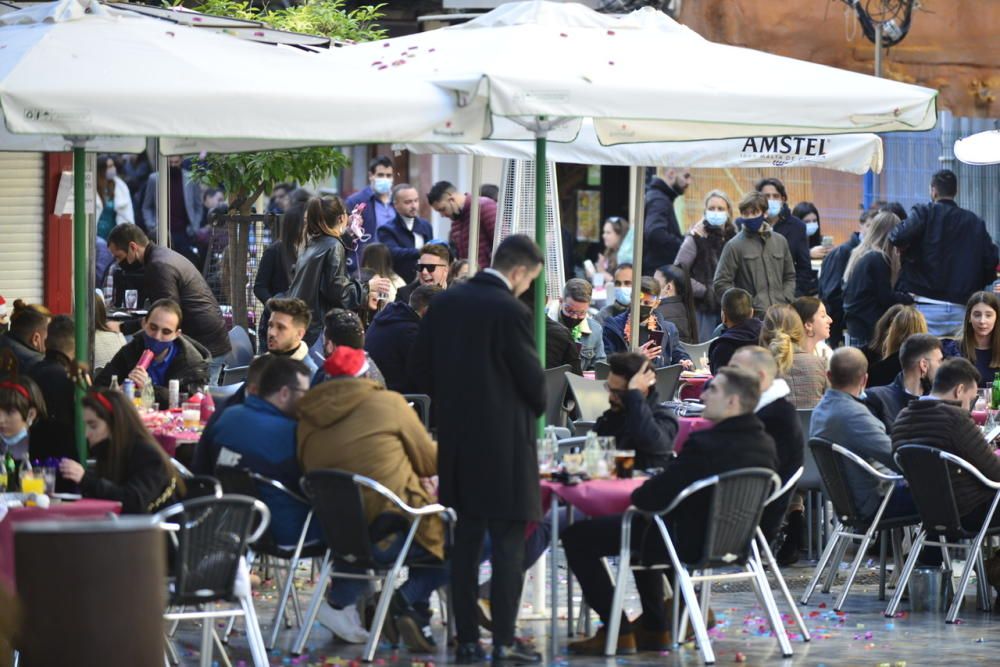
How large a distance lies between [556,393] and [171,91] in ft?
15.1

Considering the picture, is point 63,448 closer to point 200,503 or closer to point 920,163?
point 200,503

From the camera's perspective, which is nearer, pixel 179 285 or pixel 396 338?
pixel 396 338

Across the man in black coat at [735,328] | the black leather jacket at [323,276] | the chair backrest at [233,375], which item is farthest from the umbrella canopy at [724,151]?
the chair backrest at [233,375]

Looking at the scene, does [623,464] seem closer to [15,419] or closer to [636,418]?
[636,418]

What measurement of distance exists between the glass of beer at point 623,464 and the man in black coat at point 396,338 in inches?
118

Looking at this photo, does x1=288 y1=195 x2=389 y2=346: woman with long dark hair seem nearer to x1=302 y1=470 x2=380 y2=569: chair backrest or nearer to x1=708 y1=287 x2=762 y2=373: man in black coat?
x1=708 y1=287 x2=762 y2=373: man in black coat

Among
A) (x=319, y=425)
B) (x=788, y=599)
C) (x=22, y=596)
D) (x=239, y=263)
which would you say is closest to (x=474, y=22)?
(x=319, y=425)

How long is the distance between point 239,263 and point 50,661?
10.2 m

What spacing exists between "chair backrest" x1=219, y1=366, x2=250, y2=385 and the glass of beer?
393 centimetres

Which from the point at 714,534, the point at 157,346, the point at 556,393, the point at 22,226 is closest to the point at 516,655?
the point at 714,534

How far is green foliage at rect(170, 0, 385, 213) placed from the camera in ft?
54.3

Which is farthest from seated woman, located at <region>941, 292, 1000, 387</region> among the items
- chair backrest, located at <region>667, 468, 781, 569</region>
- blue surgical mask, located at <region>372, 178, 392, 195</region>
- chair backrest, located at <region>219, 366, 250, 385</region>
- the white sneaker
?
blue surgical mask, located at <region>372, 178, 392, 195</region>

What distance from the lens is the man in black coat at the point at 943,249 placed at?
702 inches

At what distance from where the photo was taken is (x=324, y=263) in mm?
14211
